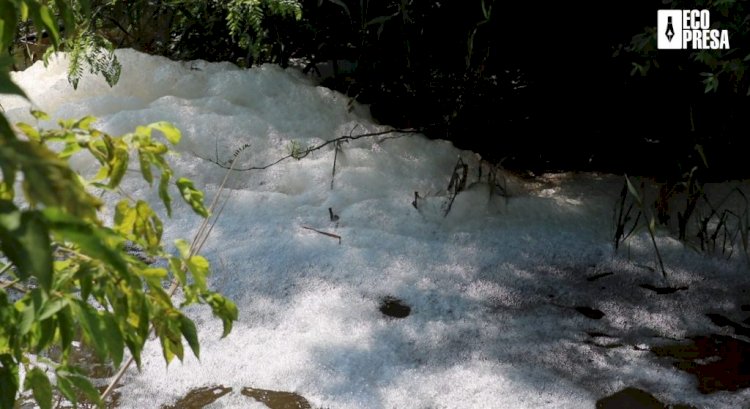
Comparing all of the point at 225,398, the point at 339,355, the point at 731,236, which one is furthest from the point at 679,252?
the point at 225,398

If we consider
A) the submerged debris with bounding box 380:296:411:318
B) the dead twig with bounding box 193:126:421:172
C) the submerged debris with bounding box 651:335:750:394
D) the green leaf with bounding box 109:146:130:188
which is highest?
the green leaf with bounding box 109:146:130:188

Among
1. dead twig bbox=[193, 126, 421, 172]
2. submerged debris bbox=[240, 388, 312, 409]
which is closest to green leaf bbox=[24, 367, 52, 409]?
submerged debris bbox=[240, 388, 312, 409]

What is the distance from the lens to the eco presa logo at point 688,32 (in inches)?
94.3

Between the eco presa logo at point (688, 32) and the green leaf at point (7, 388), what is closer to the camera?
the green leaf at point (7, 388)

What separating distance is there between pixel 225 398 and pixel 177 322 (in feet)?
2.85

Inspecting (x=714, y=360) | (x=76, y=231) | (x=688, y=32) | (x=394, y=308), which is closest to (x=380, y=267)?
(x=394, y=308)

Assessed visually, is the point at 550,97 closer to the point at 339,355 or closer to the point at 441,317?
the point at 441,317

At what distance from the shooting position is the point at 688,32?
2.43 m

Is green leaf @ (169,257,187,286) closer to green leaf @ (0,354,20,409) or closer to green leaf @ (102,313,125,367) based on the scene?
green leaf @ (102,313,125,367)

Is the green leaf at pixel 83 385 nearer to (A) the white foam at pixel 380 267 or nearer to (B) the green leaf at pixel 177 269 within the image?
(B) the green leaf at pixel 177 269

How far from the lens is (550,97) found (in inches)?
118

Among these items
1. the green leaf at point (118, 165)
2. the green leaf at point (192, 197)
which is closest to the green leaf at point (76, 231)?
the green leaf at point (118, 165)

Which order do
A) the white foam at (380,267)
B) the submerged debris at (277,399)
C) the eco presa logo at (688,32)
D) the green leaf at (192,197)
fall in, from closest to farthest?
the green leaf at (192,197) < the submerged debris at (277,399) < the white foam at (380,267) < the eco presa logo at (688,32)

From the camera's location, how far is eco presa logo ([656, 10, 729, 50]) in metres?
2.39
